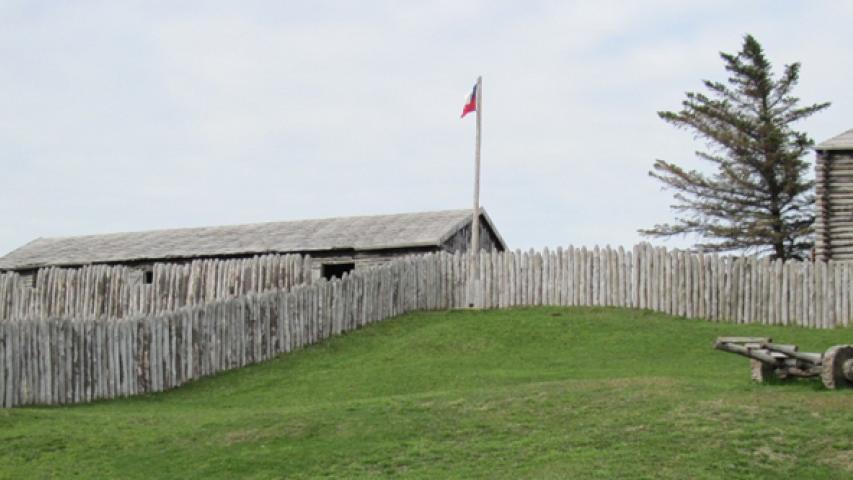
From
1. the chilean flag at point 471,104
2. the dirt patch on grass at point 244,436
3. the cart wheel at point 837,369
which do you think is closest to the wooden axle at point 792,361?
the cart wheel at point 837,369

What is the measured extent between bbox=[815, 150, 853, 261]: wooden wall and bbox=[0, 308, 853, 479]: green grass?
8.50 metres

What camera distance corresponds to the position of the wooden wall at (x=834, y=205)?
105ft

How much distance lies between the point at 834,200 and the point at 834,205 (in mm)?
128

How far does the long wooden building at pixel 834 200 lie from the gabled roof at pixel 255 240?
1013 centimetres

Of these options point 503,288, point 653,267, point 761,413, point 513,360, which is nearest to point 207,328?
point 513,360

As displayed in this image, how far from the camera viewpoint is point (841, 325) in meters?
27.8

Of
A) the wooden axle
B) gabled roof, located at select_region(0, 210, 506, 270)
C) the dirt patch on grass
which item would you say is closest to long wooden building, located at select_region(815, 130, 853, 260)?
gabled roof, located at select_region(0, 210, 506, 270)

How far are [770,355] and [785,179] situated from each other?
3005 centimetres

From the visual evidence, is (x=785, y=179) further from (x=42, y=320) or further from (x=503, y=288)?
(x=42, y=320)

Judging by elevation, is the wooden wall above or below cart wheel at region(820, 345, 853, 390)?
above

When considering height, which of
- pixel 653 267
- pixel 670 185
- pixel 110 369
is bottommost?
pixel 110 369

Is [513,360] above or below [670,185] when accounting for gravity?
below

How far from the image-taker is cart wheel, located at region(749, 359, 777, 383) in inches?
727

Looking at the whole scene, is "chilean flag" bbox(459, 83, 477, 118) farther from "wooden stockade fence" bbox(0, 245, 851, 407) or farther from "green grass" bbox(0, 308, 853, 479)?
"green grass" bbox(0, 308, 853, 479)
